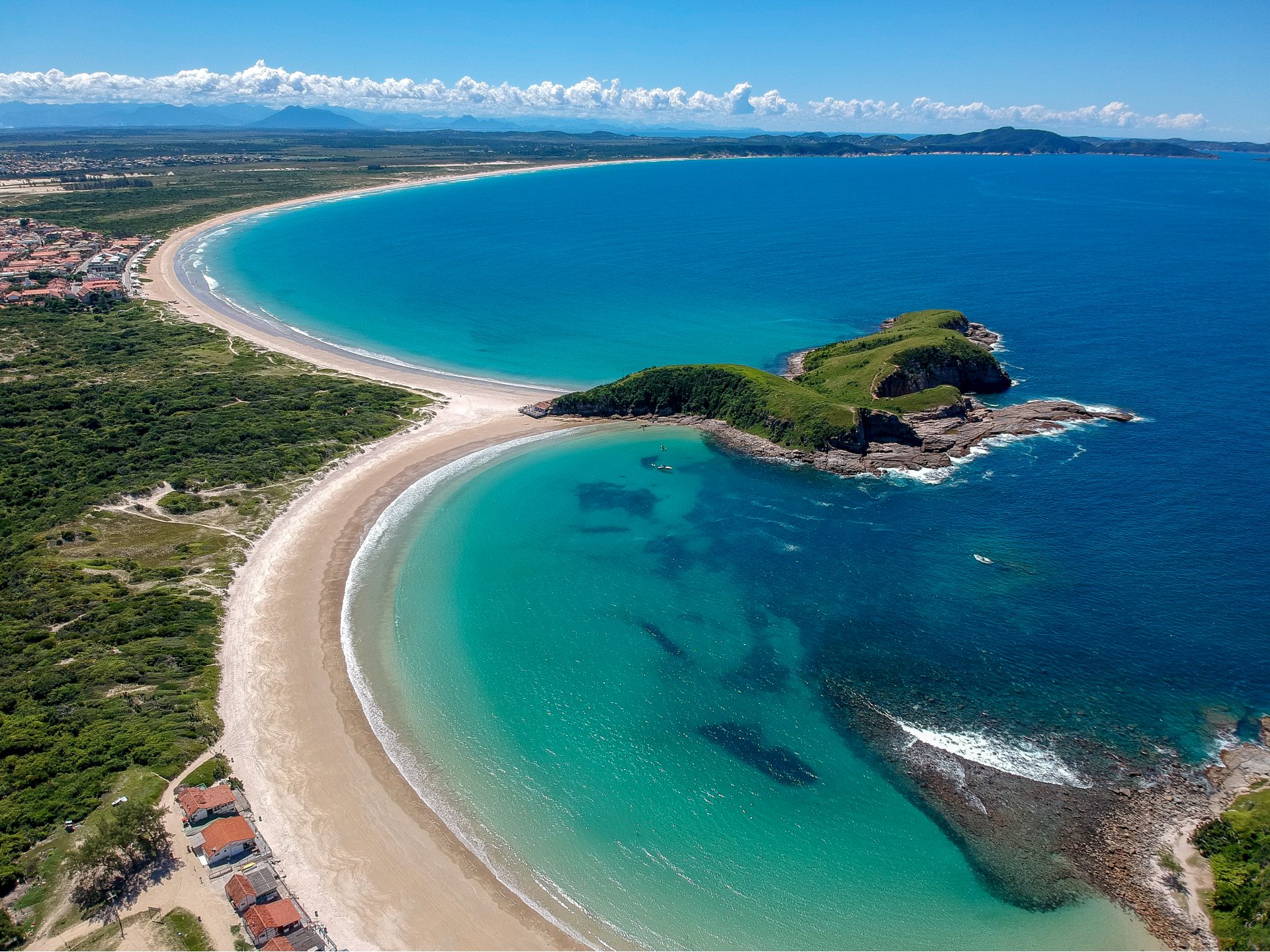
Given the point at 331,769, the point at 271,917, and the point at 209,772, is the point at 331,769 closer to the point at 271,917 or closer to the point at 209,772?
the point at 209,772

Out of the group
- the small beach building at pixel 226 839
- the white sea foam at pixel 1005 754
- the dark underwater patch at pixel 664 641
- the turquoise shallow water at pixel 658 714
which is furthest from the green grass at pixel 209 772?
the white sea foam at pixel 1005 754

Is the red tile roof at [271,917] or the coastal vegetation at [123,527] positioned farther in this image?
the coastal vegetation at [123,527]

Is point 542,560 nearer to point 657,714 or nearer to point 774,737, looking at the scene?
point 657,714

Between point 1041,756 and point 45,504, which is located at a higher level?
point 45,504

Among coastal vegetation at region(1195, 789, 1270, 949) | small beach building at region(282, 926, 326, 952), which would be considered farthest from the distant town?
coastal vegetation at region(1195, 789, 1270, 949)

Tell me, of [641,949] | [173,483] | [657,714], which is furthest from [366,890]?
[173,483]

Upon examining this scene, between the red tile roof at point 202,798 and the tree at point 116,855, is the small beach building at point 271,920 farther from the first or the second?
the red tile roof at point 202,798

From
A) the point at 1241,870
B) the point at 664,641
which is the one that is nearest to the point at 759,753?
the point at 664,641
